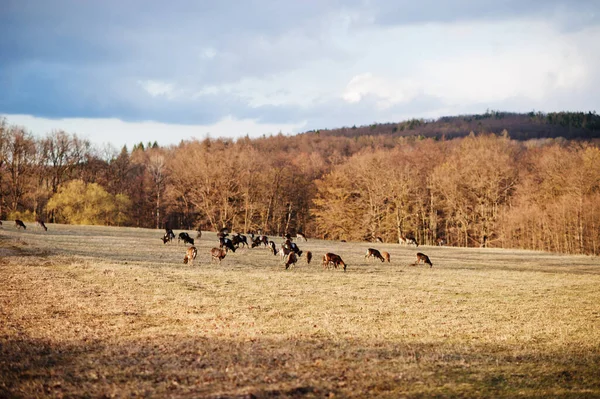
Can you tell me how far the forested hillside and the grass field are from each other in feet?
142

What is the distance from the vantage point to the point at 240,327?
1102 centimetres

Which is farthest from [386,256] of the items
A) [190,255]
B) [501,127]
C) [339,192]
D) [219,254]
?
[501,127]

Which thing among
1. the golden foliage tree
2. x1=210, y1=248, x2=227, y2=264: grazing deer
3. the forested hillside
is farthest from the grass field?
the golden foliage tree

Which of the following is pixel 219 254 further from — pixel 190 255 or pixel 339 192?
pixel 339 192

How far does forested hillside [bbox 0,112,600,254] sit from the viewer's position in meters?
59.2

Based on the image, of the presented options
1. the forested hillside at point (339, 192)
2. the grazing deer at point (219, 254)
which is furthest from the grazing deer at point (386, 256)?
the forested hillside at point (339, 192)

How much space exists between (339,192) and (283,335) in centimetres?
6451

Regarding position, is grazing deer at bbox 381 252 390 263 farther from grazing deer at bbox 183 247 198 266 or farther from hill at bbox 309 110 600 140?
hill at bbox 309 110 600 140

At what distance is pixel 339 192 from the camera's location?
74438 millimetres

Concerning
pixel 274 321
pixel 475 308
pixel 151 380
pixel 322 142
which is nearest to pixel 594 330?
pixel 475 308

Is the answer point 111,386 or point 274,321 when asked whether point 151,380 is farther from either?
point 274,321

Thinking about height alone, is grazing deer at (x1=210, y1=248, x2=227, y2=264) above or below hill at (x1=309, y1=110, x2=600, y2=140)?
below

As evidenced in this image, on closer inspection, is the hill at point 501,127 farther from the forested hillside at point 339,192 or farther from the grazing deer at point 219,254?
the grazing deer at point 219,254

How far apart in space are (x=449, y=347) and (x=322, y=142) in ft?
379
